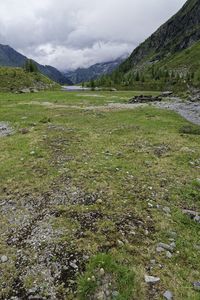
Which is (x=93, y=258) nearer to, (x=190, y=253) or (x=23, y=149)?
(x=190, y=253)

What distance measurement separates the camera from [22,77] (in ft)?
438

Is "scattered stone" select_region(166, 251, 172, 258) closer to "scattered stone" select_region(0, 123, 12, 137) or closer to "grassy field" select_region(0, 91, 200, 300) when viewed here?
"grassy field" select_region(0, 91, 200, 300)

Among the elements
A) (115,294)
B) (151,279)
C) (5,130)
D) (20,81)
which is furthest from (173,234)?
(20,81)

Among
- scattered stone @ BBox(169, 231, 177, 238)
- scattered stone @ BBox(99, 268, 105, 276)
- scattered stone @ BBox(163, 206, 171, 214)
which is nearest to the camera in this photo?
scattered stone @ BBox(99, 268, 105, 276)

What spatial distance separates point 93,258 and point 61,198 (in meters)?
4.58

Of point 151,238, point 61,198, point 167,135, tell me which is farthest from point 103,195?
point 167,135

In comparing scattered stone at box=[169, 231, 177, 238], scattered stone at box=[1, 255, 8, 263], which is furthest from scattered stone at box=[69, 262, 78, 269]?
scattered stone at box=[169, 231, 177, 238]

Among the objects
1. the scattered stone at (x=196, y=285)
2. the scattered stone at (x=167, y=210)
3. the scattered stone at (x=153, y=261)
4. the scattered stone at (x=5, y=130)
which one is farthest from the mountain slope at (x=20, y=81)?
the scattered stone at (x=196, y=285)

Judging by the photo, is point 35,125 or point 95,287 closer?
point 95,287

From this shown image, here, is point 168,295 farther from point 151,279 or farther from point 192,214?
point 192,214

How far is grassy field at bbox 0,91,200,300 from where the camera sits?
8305 mm

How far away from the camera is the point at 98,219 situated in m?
11.5

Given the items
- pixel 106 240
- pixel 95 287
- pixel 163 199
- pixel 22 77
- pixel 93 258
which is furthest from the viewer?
pixel 22 77

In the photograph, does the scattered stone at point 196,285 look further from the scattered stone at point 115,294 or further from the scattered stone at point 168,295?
the scattered stone at point 115,294
